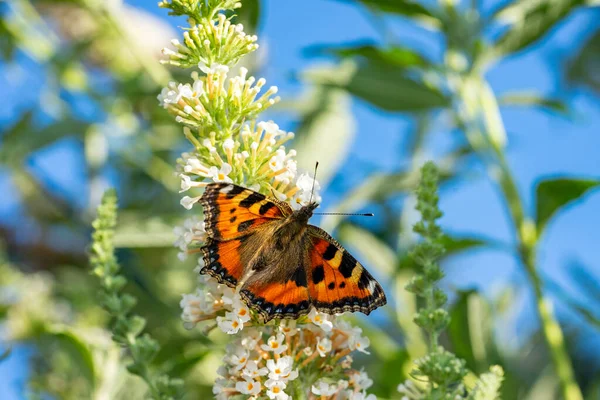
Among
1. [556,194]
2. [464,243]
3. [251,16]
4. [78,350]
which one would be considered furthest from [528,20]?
[78,350]

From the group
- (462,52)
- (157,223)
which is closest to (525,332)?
(462,52)

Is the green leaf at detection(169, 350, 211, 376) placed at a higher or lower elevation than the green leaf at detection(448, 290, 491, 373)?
lower

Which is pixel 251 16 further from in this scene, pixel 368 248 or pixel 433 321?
pixel 433 321

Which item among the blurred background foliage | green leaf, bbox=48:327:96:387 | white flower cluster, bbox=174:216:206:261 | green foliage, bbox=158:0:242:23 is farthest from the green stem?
green leaf, bbox=48:327:96:387

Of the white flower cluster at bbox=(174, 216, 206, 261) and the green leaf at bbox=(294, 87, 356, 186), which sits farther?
the green leaf at bbox=(294, 87, 356, 186)

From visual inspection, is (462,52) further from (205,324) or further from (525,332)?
(525,332)

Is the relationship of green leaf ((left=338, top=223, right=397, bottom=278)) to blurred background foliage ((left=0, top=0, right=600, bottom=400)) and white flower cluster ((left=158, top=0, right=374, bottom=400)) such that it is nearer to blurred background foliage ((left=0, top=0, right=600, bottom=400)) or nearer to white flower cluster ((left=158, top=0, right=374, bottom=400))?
blurred background foliage ((left=0, top=0, right=600, bottom=400))

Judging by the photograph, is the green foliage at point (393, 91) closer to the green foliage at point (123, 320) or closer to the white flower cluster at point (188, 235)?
the white flower cluster at point (188, 235)
